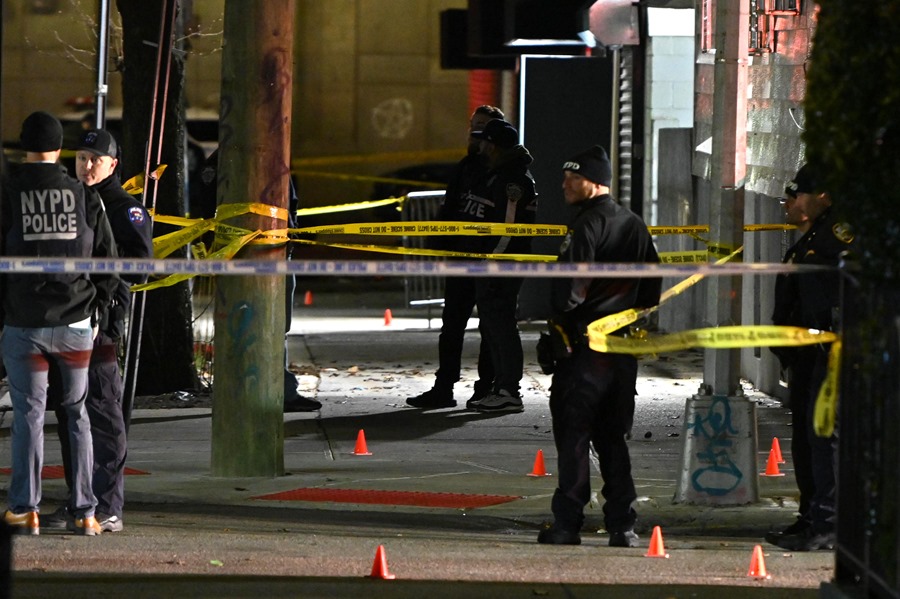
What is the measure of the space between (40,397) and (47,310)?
0.44 meters

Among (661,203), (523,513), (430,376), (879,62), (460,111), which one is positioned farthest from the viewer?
(460,111)

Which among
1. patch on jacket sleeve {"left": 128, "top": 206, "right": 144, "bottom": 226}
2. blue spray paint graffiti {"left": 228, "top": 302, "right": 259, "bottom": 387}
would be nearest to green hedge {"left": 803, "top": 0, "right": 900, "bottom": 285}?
patch on jacket sleeve {"left": 128, "top": 206, "right": 144, "bottom": 226}

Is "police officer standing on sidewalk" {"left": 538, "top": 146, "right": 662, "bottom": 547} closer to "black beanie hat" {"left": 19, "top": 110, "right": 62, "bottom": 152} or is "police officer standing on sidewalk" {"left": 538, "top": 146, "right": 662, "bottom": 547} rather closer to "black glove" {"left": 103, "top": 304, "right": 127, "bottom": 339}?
"black glove" {"left": 103, "top": 304, "right": 127, "bottom": 339}

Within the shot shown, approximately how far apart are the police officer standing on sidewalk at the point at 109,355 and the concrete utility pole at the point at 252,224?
3.77ft

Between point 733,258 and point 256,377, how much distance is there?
2681mm

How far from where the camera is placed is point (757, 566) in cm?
729

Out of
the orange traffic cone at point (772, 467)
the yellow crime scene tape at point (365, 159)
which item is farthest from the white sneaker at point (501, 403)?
the yellow crime scene tape at point (365, 159)

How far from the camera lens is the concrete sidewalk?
7250 mm

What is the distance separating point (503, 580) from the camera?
7176 mm

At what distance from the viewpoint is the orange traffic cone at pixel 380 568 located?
7.13 m

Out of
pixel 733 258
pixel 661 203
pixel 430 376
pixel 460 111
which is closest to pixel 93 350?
pixel 733 258

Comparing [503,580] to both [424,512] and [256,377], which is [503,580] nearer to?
[424,512]

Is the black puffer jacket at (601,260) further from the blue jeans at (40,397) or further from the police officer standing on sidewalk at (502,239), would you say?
the police officer standing on sidewalk at (502,239)

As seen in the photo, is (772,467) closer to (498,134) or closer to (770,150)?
(498,134)
